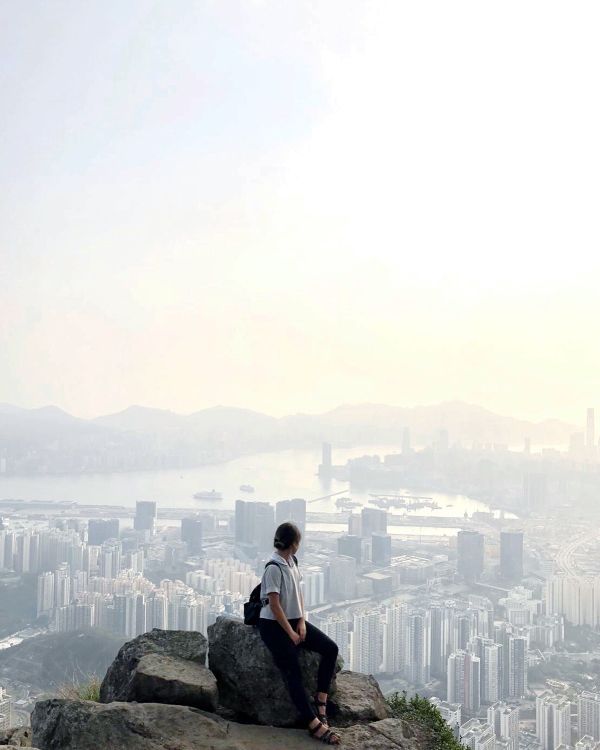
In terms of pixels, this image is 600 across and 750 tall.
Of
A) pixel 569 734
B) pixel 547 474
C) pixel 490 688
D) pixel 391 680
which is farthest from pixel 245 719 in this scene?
pixel 547 474

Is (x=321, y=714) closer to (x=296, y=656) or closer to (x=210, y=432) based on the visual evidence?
(x=296, y=656)

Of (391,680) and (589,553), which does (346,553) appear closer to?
(589,553)

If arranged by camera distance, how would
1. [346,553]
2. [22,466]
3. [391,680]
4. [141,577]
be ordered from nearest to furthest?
[391,680] < [141,577] < [346,553] < [22,466]

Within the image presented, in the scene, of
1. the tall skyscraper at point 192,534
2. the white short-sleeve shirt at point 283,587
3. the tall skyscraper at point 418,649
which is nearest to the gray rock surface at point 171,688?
the white short-sleeve shirt at point 283,587

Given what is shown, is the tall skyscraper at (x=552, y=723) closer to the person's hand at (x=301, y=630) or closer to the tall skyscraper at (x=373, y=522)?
the person's hand at (x=301, y=630)

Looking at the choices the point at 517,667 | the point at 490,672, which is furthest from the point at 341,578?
the point at 490,672

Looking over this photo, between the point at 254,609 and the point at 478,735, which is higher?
the point at 254,609

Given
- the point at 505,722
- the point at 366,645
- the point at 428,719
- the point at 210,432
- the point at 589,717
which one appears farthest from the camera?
the point at 210,432
